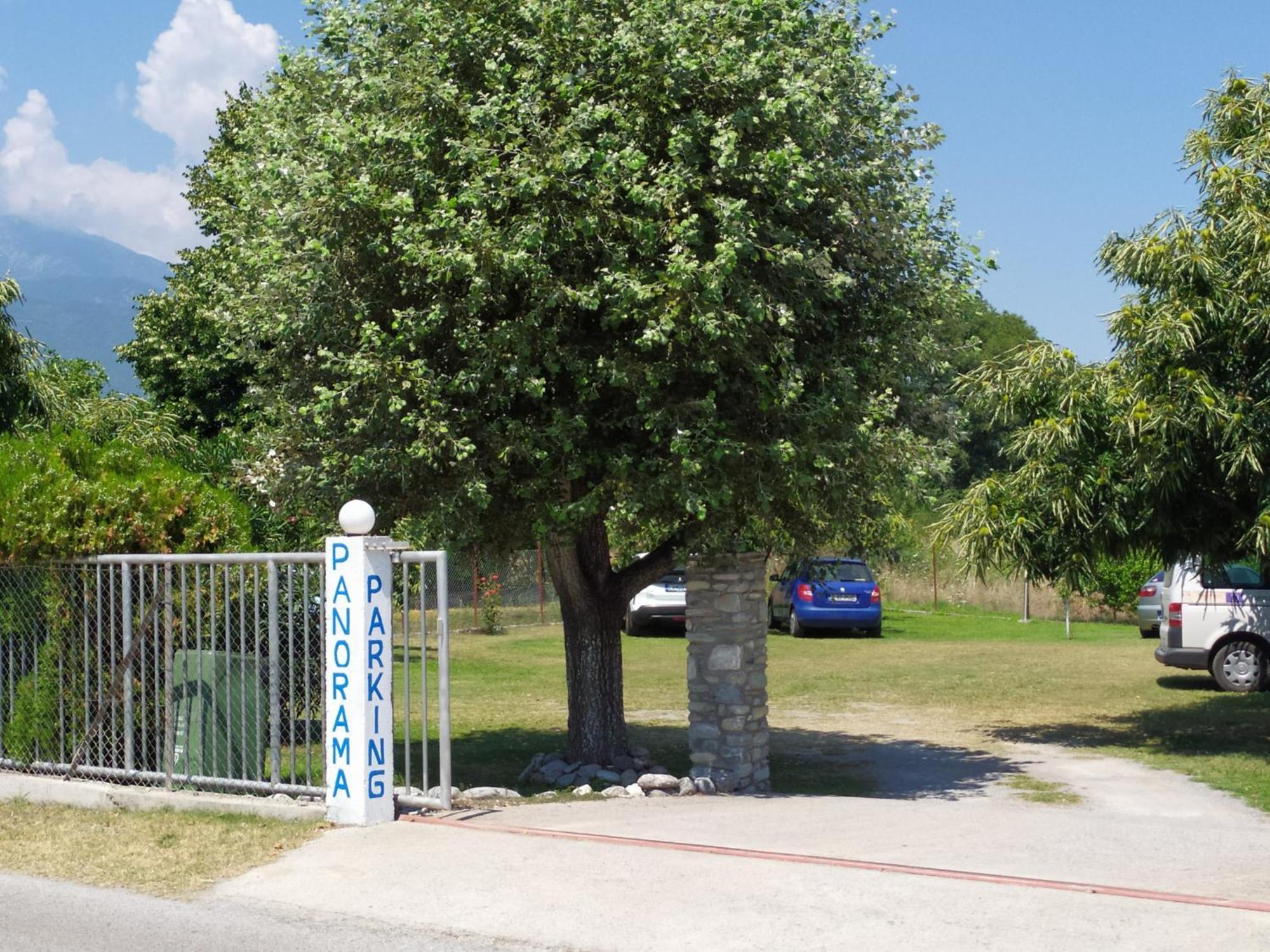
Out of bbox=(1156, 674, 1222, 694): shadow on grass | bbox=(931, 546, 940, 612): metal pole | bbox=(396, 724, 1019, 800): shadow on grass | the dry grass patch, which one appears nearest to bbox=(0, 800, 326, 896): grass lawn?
bbox=(396, 724, 1019, 800): shadow on grass

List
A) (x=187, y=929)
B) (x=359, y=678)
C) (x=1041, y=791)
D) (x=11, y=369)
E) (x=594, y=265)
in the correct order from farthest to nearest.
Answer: (x=11, y=369), (x=1041, y=791), (x=594, y=265), (x=359, y=678), (x=187, y=929)

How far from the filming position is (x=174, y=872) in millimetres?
7867

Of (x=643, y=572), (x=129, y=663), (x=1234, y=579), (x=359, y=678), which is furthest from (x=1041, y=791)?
(x=1234, y=579)

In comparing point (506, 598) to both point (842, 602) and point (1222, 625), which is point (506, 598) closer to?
point (842, 602)

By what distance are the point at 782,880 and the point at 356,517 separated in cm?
355

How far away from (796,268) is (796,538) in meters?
2.83

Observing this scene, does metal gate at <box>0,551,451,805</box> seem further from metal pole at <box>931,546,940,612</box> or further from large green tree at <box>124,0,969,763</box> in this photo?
metal pole at <box>931,546,940,612</box>

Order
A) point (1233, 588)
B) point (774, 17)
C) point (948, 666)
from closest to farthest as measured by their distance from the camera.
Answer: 1. point (774, 17)
2. point (1233, 588)
3. point (948, 666)

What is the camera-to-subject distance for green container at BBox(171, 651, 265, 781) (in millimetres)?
9844

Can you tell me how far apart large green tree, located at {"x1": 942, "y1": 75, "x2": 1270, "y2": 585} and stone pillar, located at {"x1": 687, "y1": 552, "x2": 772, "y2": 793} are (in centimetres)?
389

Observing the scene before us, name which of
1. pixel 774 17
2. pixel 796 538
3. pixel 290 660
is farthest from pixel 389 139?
pixel 796 538

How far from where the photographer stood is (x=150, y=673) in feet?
34.3

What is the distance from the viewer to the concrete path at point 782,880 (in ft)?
20.6

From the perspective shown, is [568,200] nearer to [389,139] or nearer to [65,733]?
[389,139]
